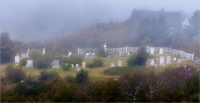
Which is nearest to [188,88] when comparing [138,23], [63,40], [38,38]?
[63,40]

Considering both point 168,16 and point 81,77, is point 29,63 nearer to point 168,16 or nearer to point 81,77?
point 81,77

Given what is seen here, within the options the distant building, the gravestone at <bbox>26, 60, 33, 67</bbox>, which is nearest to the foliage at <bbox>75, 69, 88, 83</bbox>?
the gravestone at <bbox>26, 60, 33, 67</bbox>

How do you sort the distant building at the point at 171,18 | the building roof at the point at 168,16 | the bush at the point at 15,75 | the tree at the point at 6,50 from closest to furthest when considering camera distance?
1. the bush at the point at 15,75
2. the tree at the point at 6,50
3. the distant building at the point at 171,18
4. the building roof at the point at 168,16

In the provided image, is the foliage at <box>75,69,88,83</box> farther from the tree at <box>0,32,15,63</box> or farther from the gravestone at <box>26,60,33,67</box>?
Result: the tree at <box>0,32,15,63</box>

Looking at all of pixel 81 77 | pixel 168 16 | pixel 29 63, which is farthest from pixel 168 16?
pixel 29 63

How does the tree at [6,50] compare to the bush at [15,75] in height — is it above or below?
above

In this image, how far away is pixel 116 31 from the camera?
50.0 ft

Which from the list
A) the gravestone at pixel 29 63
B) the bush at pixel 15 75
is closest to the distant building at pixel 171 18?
the gravestone at pixel 29 63

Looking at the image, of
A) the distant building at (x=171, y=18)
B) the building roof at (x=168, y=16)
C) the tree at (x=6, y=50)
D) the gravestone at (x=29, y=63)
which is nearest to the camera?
the gravestone at (x=29, y=63)

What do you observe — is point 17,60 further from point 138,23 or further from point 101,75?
point 138,23

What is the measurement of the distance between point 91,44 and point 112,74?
640cm

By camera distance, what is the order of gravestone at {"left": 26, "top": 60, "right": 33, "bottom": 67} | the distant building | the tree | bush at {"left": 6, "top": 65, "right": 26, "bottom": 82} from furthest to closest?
the distant building → the tree → gravestone at {"left": 26, "top": 60, "right": 33, "bottom": 67} → bush at {"left": 6, "top": 65, "right": 26, "bottom": 82}

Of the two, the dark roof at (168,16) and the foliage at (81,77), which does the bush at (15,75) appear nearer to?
the foliage at (81,77)

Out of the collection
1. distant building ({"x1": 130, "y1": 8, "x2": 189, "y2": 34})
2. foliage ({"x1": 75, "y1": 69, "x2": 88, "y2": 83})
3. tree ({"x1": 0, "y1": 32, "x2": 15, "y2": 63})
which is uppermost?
distant building ({"x1": 130, "y1": 8, "x2": 189, "y2": 34})
